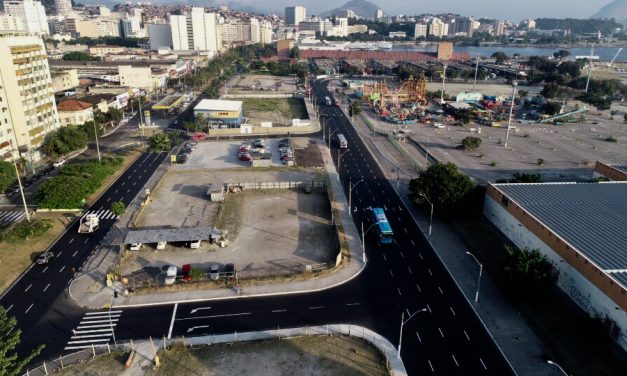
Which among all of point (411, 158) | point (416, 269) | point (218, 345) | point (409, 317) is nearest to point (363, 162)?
point (411, 158)

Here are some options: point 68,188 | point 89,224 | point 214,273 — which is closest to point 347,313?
point 214,273

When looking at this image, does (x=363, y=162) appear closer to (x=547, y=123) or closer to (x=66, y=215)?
(x=66, y=215)

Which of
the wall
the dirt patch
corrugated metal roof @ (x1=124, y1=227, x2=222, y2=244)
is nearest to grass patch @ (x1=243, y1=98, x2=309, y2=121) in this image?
corrugated metal roof @ (x1=124, y1=227, x2=222, y2=244)

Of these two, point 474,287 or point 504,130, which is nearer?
point 474,287

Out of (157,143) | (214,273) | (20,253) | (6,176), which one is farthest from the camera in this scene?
(157,143)

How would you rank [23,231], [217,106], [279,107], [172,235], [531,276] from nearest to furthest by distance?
1. [531,276]
2. [172,235]
3. [23,231]
4. [217,106]
5. [279,107]

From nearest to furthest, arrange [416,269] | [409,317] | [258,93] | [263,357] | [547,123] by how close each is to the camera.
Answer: [263,357], [409,317], [416,269], [547,123], [258,93]

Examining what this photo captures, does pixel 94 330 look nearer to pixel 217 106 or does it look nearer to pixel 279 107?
pixel 217 106
